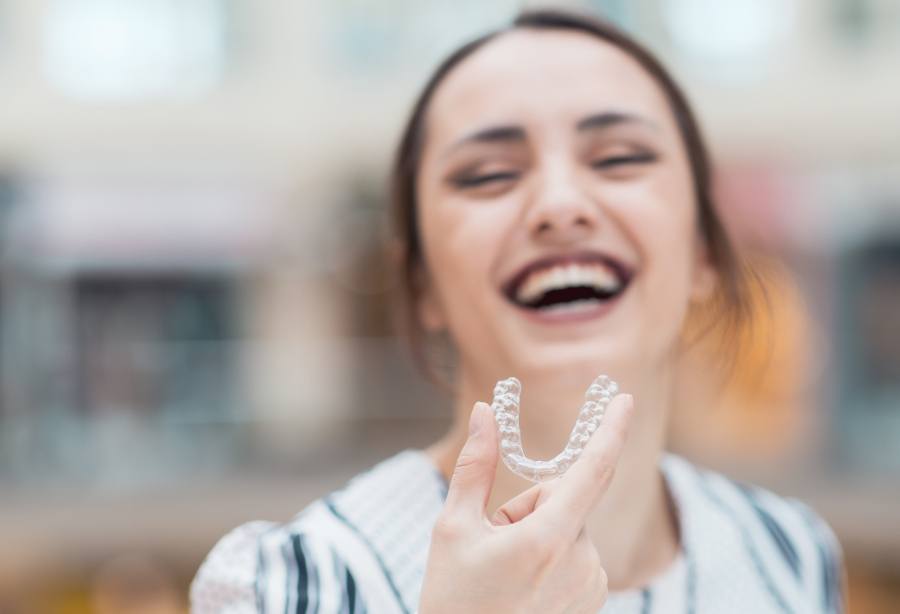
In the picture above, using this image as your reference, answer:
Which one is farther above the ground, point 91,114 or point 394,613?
point 91,114

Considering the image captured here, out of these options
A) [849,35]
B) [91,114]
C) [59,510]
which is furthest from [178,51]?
[849,35]

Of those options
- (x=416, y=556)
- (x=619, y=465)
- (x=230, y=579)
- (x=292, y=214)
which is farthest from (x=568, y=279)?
(x=292, y=214)

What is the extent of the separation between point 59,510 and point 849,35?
533 cm

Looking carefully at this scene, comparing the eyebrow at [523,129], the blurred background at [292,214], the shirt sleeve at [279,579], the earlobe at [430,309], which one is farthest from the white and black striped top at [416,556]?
the blurred background at [292,214]

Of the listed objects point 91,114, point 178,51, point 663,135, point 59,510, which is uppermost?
point 178,51

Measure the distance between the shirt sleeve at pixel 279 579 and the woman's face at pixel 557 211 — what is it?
26 centimetres

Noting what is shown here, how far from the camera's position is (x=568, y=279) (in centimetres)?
106

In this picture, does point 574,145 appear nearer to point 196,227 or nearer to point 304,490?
point 304,490

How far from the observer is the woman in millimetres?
1035

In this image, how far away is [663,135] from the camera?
1143 mm

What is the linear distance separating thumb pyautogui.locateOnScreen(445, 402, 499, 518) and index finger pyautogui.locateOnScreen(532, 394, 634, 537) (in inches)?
1.7

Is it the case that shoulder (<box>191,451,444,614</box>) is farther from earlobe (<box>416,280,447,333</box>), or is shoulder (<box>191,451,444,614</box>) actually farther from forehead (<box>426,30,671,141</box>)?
forehead (<box>426,30,671,141</box>)

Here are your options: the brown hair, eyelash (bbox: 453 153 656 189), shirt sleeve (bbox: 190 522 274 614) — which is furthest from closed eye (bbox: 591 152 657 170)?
shirt sleeve (bbox: 190 522 274 614)

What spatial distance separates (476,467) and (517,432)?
168 millimetres
